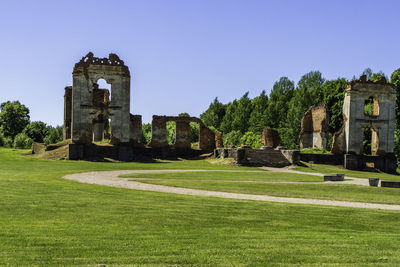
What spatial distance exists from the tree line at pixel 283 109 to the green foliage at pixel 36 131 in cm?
3132

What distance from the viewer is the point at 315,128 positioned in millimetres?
53531

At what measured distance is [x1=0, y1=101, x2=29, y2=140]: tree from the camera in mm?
79750

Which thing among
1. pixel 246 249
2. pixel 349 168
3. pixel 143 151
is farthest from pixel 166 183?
pixel 349 168

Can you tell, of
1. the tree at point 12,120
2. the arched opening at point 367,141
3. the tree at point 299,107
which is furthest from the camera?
the tree at point 12,120

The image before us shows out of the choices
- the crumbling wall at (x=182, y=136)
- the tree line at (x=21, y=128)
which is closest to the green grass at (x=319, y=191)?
the crumbling wall at (x=182, y=136)

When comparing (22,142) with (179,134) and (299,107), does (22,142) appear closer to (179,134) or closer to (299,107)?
(179,134)

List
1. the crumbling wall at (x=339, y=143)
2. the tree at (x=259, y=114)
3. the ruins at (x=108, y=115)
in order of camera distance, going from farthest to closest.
Result: 1. the tree at (x=259, y=114)
2. the crumbling wall at (x=339, y=143)
3. the ruins at (x=108, y=115)

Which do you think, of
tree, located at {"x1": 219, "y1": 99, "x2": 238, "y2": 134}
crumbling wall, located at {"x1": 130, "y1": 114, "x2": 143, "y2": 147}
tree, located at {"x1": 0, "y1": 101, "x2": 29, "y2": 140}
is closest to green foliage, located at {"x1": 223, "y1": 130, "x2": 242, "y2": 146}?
tree, located at {"x1": 219, "y1": 99, "x2": 238, "y2": 134}

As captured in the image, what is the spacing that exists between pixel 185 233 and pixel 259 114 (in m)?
82.0

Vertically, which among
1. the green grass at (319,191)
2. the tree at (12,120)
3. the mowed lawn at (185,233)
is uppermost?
the tree at (12,120)

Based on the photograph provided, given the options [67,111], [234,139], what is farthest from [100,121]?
[234,139]

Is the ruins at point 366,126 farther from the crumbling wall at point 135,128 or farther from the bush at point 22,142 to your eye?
the bush at point 22,142

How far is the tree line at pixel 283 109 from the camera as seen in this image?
63.1m

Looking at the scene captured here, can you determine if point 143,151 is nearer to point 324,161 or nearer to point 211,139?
point 211,139
